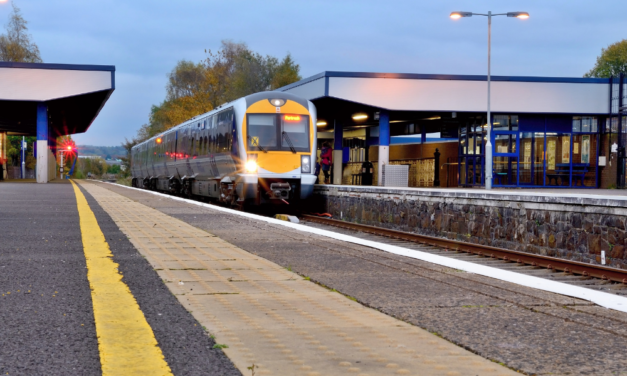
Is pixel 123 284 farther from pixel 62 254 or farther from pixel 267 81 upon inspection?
pixel 267 81

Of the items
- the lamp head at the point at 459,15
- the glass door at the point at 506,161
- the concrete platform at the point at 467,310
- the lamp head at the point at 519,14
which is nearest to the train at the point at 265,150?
the lamp head at the point at 459,15

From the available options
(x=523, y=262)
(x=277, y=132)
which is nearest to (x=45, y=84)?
(x=277, y=132)

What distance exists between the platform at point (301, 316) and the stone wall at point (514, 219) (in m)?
3.59

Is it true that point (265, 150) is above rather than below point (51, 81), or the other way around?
below

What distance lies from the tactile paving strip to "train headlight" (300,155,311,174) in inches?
509

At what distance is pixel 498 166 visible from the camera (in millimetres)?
34906

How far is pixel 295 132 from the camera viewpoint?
800 inches

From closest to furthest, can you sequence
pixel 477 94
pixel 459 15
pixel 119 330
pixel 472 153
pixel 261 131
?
pixel 119 330 < pixel 261 131 < pixel 459 15 < pixel 477 94 < pixel 472 153

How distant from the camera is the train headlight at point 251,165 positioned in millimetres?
19531

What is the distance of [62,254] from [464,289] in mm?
4455

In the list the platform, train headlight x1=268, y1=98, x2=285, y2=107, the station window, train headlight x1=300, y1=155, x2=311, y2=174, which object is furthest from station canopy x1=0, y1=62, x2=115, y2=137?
the platform

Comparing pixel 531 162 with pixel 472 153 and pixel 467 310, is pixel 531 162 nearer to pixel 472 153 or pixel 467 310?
pixel 472 153

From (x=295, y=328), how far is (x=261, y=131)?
15.8 m

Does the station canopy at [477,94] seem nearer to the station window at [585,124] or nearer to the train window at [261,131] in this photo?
the station window at [585,124]
